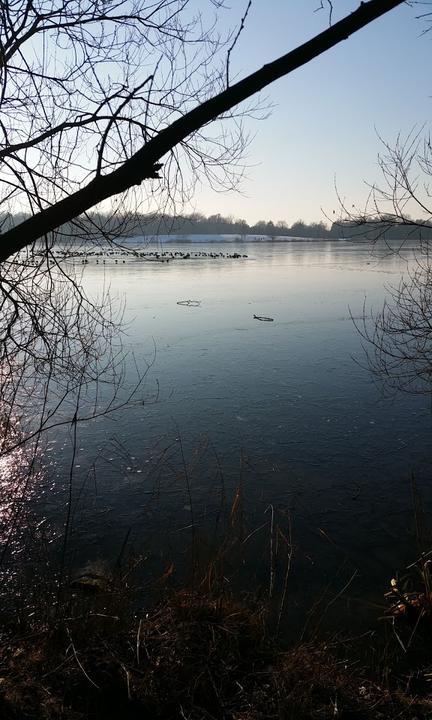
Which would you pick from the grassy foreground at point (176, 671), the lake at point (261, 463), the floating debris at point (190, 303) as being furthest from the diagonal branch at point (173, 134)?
the floating debris at point (190, 303)

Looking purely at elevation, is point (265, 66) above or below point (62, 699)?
above

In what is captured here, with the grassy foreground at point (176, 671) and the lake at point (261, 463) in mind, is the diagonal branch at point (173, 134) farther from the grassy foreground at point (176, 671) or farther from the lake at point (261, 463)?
the lake at point (261, 463)

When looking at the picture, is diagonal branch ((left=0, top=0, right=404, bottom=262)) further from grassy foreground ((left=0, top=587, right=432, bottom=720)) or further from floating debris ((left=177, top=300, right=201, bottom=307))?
floating debris ((left=177, top=300, right=201, bottom=307))

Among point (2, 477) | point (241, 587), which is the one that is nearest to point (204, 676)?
point (241, 587)

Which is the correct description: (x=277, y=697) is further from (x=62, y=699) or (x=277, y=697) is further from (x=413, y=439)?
(x=413, y=439)

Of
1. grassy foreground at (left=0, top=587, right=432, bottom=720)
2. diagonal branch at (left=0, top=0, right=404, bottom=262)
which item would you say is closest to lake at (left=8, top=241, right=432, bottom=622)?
grassy foreground at (left=0, top=587, right=432, bottom=720)

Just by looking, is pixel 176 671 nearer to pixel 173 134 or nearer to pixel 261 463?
pixel 173 134

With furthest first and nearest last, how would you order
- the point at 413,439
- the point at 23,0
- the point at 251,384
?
the point at 251,384 → the point at 413,439 → the point at 23,0

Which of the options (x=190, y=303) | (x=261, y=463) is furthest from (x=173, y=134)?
(x=190, y=303)

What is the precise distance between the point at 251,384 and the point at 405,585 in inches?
230

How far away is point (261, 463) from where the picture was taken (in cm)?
616

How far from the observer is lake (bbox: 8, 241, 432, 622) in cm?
451

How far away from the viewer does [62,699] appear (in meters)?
2.47

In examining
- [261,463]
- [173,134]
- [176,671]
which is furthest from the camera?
[261,463]
